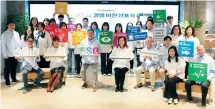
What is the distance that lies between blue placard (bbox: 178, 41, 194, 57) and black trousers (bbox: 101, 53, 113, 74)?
2278mm

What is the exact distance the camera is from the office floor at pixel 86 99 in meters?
5.73

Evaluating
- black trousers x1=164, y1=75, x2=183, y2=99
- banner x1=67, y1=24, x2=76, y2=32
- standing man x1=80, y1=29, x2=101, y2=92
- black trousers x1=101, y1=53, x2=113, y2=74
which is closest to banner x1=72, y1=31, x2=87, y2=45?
banner x1=67, y1=24, x2=76, y2=32

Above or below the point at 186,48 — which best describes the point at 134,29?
above

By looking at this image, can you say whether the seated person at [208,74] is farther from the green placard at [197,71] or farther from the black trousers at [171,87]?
the black trousers at [171,87]

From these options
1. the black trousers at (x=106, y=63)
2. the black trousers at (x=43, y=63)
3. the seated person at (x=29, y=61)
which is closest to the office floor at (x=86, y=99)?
the seated person at (x=29, y=61)

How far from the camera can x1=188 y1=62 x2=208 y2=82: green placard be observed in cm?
568

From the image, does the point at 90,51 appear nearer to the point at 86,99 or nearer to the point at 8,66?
the point at 86,99

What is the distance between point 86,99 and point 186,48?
2174 mm

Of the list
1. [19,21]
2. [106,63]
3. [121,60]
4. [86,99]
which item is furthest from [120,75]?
[19,21]

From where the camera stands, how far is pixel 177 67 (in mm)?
6219

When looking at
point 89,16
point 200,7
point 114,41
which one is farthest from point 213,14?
point 114,41

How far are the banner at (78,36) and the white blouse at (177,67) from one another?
7.86 ft

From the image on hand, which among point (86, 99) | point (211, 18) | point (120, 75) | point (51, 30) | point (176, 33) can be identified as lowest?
point (86, 99)

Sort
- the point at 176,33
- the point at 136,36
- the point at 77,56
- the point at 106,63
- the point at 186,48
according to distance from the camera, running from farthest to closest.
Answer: the point at 106,63 → the point at 77,56 → the point at 136,36 → the point at 176,33 → the point at 186,48
